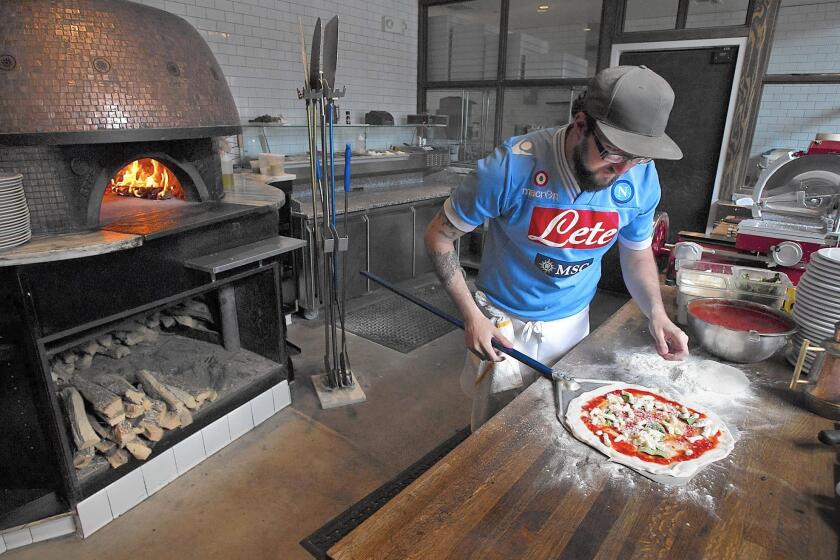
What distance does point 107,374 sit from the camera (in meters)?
2.59

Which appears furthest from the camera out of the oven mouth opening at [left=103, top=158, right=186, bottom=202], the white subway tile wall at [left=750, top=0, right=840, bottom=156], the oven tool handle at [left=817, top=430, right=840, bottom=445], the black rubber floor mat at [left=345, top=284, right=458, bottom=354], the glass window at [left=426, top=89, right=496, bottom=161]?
the glass window at [left=426, top=89, right=496, bottom=161]

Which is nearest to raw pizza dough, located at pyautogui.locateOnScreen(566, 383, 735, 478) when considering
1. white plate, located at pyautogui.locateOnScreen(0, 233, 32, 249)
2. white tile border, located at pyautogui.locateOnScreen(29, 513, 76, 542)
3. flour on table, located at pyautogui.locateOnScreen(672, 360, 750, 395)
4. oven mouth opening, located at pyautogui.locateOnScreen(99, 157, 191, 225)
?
flour on table, located at pyautogui.locateOnScreen(672, 360, 750, 395)

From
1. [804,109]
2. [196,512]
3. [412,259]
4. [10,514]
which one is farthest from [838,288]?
[804,109]

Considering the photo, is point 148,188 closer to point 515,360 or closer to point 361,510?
point 361,510

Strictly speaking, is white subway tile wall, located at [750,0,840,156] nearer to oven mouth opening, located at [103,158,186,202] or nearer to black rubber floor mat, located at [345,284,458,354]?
black rubber floor mat, located at [345,284,458,354]

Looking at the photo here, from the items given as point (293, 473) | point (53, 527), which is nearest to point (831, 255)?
point (293, 473)

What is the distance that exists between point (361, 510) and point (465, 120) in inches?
198

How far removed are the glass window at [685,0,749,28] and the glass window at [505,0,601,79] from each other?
33.8 inches

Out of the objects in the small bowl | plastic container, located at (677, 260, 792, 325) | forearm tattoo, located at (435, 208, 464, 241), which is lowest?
the small bowl

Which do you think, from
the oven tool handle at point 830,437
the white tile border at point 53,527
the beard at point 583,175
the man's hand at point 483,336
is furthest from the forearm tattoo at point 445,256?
the white tile border at point 53,527

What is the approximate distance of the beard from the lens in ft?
5.15

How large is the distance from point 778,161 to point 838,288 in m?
1.67

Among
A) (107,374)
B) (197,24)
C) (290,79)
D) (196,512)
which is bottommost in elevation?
(196,512)

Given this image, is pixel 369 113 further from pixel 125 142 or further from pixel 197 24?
pixel 125 142
